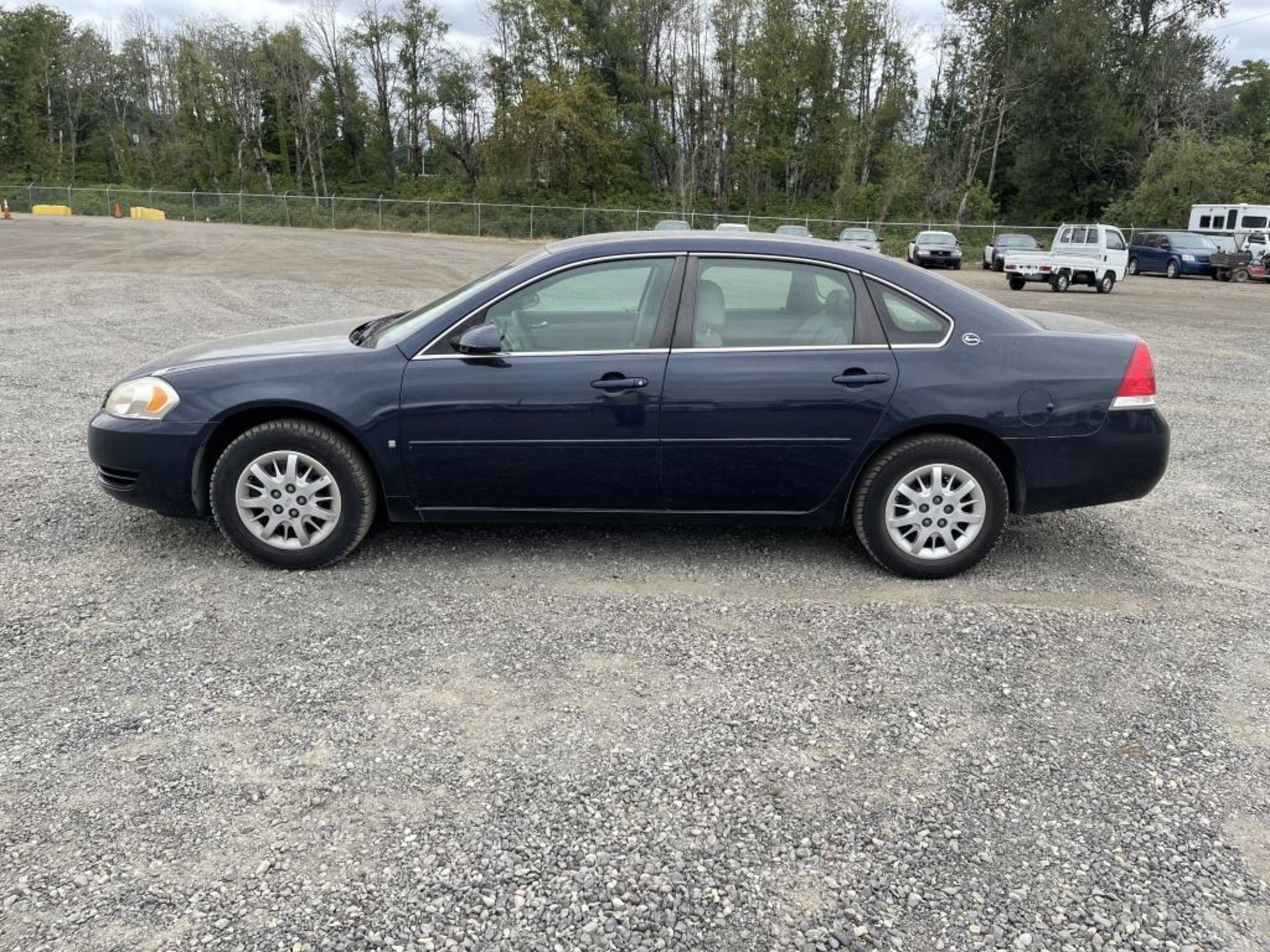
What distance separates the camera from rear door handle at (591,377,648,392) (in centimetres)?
434

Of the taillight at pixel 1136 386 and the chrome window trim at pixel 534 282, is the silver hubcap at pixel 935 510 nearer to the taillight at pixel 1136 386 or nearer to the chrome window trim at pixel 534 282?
the taillight at pixel 1136 386

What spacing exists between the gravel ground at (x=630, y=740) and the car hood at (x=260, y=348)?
35.5 inches

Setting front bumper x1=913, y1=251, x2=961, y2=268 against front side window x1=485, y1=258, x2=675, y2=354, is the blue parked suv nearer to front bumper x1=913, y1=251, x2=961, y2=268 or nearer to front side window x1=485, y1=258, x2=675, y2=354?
front bumper x1=913, y1=251, x2=961, y2=268

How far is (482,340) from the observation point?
4320 mm

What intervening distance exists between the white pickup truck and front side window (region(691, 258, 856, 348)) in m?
20.9

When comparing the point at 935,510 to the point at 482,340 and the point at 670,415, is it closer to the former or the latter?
the point at 670,415

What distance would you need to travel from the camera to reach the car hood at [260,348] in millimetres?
4605

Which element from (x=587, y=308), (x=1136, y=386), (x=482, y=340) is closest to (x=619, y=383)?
(x=587, y=308)

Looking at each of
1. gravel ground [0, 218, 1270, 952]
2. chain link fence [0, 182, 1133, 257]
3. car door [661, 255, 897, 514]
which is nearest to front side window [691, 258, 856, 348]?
car door [661, 255, 897, 514]

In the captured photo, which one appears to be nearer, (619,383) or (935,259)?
(619,383)

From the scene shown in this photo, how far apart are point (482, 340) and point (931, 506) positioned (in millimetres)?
2215

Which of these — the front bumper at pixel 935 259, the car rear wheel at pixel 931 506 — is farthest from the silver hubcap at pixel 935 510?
the front bumper at pixel 935 259

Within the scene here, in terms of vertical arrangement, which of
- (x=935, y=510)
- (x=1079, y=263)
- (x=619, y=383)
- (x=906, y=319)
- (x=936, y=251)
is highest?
(x=936, y=251)

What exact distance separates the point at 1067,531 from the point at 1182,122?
5775cm
